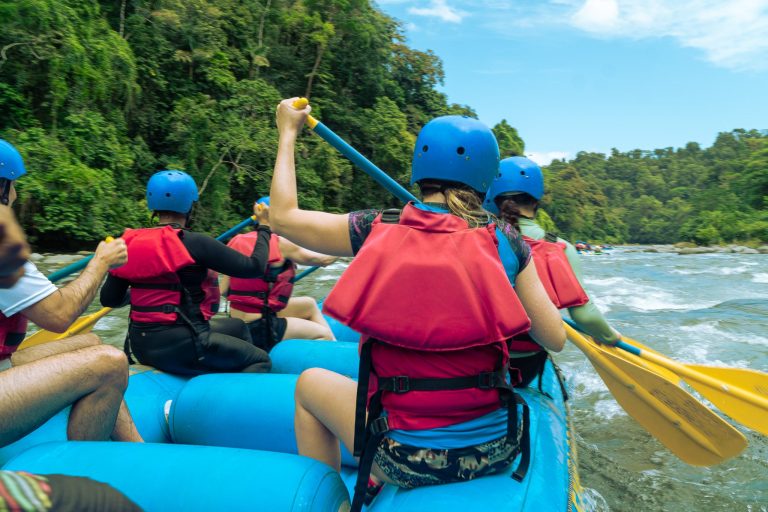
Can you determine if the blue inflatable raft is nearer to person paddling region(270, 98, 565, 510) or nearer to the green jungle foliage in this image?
person paddling region(270, 98, 565, 510)

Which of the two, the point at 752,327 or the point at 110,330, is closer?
the point at 110,330

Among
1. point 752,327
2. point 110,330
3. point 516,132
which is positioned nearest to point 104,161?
point 110,330

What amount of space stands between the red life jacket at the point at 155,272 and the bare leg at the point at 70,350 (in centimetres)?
37

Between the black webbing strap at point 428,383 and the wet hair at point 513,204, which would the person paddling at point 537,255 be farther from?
the black webbing strap at point 428,383

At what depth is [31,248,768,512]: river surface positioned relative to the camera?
3207 millimetres

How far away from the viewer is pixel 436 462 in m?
1.48

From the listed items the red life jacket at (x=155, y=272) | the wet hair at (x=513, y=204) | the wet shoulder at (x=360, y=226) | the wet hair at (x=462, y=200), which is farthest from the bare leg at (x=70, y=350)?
the wet hair at (x=513, y=204)

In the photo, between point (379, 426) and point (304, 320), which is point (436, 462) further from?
point (304, 320)

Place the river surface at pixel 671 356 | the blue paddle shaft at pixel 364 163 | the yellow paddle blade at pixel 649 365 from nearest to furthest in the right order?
the blue paddle shaft at pixel 364 163, the yellow paddle blade at pixel 649 365, the river surface at pixel 671 356

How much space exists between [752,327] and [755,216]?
4895 centimetres

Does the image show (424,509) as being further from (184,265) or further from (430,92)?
(430,92)

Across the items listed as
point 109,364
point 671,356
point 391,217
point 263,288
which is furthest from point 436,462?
point 671,356

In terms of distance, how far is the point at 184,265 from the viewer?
271 centimetres

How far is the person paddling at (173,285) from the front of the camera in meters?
2.69
